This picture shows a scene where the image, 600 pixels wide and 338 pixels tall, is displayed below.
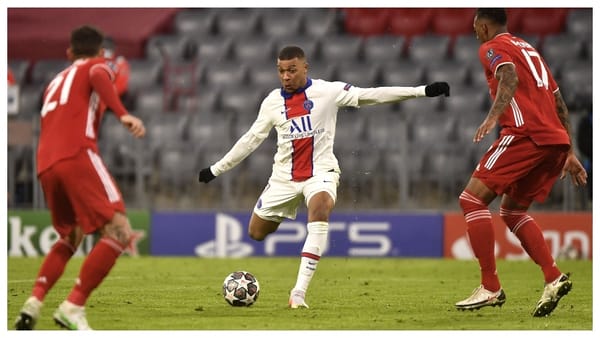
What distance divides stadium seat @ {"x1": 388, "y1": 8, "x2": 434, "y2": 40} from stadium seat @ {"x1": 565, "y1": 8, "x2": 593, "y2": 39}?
225cm

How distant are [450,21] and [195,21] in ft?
14.2


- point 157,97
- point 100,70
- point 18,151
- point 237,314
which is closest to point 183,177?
point 18,151

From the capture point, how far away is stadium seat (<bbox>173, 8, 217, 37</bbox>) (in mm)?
20281

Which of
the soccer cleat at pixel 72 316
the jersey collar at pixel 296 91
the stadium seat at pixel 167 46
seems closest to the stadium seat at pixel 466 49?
the stadium seat at pixel 167 46

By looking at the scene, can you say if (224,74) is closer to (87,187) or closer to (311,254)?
(311,254)

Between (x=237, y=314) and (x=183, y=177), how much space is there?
7.99 meters

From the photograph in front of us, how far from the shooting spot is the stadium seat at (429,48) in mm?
19062

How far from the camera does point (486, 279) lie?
793 centimetres

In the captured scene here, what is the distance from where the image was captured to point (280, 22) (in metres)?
20.0

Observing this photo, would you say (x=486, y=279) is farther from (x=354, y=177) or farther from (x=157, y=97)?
(x=157, y=97)

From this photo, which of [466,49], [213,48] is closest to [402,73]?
[466,49]

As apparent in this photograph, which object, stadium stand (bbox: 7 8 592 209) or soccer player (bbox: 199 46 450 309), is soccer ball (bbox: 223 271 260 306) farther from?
stadium stand (bbox: 7 8 592 209)

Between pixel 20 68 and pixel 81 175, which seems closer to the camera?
pixel 81 175

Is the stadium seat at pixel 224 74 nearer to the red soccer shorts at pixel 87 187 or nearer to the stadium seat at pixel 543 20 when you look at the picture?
the stadium seat at pixel 543 20
